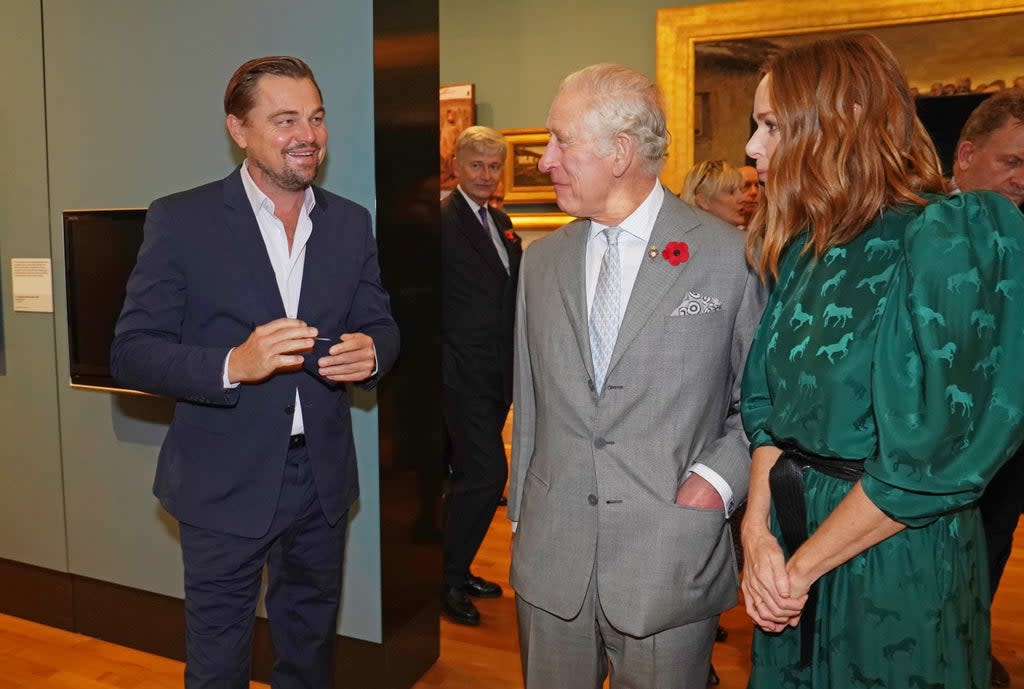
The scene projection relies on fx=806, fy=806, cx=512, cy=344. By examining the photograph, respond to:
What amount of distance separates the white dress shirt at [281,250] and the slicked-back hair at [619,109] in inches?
36.8

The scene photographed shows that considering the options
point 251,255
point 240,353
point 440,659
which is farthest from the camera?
point 440,659

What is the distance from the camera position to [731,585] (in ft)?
5.83

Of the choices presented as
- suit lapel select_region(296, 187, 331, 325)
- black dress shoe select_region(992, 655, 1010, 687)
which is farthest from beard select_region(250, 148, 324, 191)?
black dress shoe select_region(992, 655, 1010, 687)

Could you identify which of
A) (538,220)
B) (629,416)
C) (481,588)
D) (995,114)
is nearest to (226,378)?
(629,416)

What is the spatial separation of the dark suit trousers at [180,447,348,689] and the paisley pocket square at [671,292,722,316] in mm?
1173

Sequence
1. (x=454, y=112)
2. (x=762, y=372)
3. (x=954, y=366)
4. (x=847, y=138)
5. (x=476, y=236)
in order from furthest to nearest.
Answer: (x=454, y=112), (x=476, y=236), (x=762, y=372), (x=847, y=138), (x=954, y=366)

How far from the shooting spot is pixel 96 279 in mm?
3145

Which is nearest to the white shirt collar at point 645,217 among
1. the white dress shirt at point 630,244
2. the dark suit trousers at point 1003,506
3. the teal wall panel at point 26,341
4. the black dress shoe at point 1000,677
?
the white dress shirt at point 630,244

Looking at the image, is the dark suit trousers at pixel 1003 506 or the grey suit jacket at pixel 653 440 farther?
the dark suit trousers at pixel 1003 506

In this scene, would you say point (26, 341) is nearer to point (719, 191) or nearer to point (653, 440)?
point (653, 440)

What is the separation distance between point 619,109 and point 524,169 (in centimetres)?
441

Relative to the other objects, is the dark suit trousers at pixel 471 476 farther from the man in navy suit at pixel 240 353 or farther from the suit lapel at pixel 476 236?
the man in navy suit at pixel 240 353

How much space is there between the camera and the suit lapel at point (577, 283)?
1.77 meters

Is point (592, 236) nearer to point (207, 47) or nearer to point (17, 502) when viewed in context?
point (207, 47)
